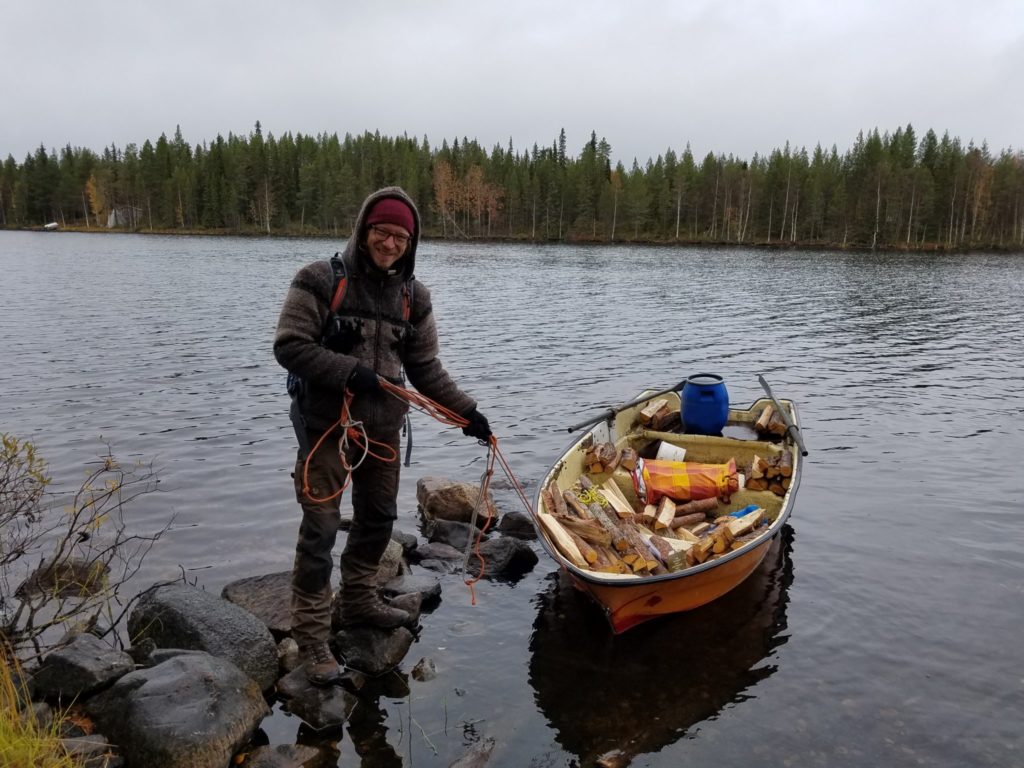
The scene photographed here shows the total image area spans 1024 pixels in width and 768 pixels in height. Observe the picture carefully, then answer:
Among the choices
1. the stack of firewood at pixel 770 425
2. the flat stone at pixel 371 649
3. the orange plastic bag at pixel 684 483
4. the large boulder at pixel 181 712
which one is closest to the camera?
the large boulder at pixel 181 712

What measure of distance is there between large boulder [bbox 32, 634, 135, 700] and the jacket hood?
344 centimetres


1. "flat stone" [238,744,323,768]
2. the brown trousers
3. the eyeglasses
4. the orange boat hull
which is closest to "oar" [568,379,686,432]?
the orange boat hull

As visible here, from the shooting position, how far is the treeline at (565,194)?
102 m

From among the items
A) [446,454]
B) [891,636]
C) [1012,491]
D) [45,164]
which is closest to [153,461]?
[446,454]

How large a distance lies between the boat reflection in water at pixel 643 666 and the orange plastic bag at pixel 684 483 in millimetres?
1241

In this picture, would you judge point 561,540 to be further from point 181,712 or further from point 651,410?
point 651,410

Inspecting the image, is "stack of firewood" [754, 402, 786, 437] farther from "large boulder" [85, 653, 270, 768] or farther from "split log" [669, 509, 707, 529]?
"large boulder" [85, 653, 270, 768]

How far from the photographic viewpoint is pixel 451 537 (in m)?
9.51

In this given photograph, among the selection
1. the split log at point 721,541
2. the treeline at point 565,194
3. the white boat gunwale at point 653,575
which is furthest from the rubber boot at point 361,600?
the treeline at point 565,194

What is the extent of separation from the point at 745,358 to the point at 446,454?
528 inches

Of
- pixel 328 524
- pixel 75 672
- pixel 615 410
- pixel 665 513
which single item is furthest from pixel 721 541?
pixel 75 672

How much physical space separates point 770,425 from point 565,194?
11547 centimetres

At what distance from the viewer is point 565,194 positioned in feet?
402

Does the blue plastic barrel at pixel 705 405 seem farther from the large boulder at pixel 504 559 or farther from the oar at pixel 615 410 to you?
the large boulder at pixel 504 559
